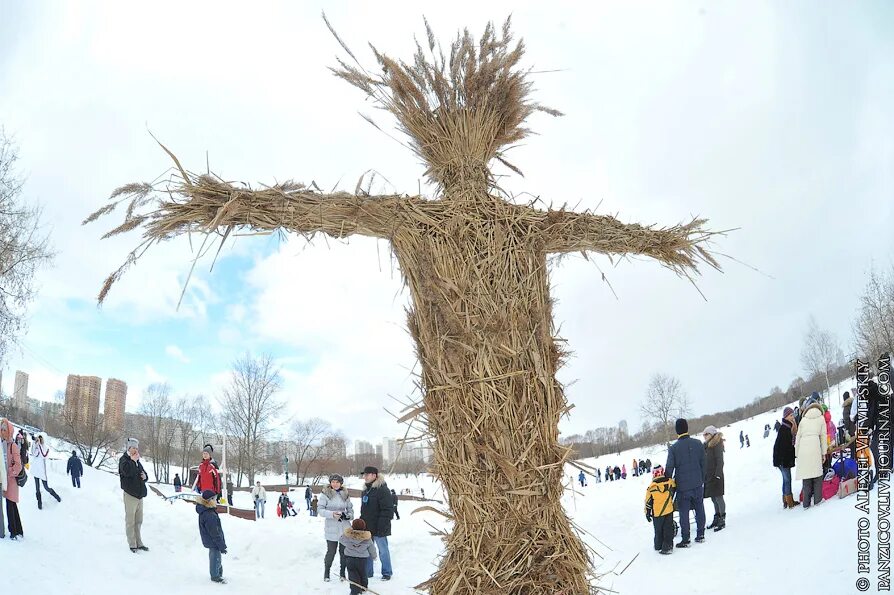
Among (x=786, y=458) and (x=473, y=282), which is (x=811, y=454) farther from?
(x=473, y=282)

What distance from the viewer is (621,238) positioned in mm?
3217

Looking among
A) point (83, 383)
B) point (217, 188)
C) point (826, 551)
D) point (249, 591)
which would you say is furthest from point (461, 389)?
point (83, 383)

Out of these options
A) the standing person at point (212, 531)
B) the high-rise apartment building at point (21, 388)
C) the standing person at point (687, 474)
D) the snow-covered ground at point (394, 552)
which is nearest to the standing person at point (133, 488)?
the snow-covered ground at point (394, 552)

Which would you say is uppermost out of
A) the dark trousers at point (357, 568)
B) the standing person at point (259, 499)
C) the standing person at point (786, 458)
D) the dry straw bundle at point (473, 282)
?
the dry straw bundle at point (473, 282)

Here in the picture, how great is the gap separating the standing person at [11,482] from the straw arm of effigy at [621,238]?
8309mm

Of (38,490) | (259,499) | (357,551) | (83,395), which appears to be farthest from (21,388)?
(357,551)

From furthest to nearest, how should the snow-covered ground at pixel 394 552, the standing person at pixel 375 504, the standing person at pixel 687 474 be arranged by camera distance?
the standing person at pixel 375 504, the standing person at pixel 687 474, the snow-covered ground at pixel 394 552

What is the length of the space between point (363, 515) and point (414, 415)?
5.06 metres

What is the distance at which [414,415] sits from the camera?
9.21ft

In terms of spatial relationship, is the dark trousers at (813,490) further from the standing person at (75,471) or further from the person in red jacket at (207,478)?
the standing person at (75,471)

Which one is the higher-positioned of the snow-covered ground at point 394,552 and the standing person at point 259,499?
the snow-covered ground at point 394,552

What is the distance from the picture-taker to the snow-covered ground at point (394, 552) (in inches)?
190

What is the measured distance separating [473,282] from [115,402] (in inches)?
2650

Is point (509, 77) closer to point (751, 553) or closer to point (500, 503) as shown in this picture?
point (500, 503)
